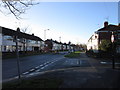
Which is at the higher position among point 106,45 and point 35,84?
point 106,45

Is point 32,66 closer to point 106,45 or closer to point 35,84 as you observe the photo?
point 35,84

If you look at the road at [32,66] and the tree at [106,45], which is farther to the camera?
the tree at [106,45]

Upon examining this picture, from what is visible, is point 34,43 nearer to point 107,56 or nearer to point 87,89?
point 107,56

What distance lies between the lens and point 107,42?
23.6m

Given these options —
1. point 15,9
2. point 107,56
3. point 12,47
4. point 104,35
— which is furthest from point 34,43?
point 15,9

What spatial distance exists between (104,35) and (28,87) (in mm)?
33499

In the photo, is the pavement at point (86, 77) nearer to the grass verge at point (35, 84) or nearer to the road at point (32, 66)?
the grass verge at point (35, 84)

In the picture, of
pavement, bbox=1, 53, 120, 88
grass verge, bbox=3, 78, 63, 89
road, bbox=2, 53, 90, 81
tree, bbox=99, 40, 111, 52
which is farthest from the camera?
tree, bbox=99, 40, 111, 52

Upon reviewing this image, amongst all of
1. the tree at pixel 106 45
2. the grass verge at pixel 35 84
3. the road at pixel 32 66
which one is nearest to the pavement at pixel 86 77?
the grass verge at pixel 35 84

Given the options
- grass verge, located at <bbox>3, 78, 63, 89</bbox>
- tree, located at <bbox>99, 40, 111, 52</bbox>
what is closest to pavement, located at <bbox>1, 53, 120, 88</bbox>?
grass verge, located at <bbox>3, 78, 63, 89</bbox>

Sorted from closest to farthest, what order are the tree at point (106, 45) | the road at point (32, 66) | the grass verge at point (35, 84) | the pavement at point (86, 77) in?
the grass verge at point (35, 84) → the pavement at point (86, 77) → the road at point (32, 66) → the tree at point (106, 45)

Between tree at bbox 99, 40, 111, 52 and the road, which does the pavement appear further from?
tree at bbox 99, 40, 111, 52

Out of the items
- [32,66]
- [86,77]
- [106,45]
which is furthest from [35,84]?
[106,45]

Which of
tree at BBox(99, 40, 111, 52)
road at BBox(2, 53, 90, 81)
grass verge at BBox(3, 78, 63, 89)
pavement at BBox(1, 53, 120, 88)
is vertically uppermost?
tree at BBox(99, 40, 111, 52)
